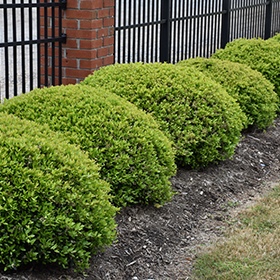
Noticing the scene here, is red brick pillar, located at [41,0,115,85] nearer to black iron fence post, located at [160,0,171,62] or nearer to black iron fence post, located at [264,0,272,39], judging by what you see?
black iron fence post, located at [160,0,171,62]

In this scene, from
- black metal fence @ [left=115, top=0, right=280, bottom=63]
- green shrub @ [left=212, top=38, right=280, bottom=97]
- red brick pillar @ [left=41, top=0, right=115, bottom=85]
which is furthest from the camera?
green shrub @ [left=212, top=38, right=280, bottom=97]

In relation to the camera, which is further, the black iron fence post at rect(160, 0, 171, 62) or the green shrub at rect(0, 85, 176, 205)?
the black iron fence post at rect(160, 0, 171, 62)

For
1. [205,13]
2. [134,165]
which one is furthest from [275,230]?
[205,13]

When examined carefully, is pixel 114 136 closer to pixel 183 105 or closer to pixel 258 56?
pixel 183 105

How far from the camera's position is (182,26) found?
26.9 feet

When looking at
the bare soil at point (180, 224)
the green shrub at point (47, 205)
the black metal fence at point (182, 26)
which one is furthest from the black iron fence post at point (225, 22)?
the green shrub at point (47, 205)

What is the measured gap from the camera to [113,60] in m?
6.54

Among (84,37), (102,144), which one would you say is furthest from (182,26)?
(102,144)

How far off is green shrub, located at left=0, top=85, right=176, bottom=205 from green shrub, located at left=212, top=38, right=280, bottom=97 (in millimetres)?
4172

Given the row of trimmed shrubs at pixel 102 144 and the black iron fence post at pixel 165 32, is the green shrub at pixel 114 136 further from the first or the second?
the black iron fence post at pixel 165 32

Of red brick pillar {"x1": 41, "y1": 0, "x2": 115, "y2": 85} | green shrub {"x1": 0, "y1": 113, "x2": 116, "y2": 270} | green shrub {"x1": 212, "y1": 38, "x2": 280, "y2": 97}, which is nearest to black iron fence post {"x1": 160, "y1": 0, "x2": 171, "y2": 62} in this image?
green shrub {"x1": 212, "y1": 38, "x2": 280, "y2": 97}

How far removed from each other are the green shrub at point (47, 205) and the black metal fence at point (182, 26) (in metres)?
3.75

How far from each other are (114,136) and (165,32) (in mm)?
3984

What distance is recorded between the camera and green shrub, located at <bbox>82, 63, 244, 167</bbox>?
519cm
